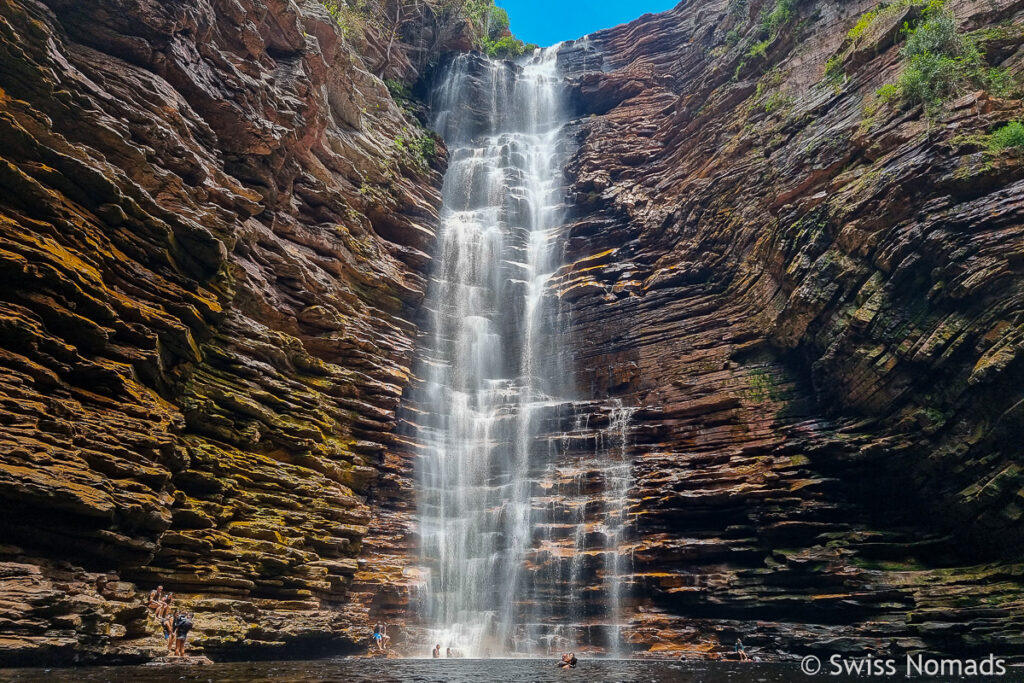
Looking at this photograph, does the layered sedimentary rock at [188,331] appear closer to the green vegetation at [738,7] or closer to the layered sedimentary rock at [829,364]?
the layered sedimentary rock at [829,364]

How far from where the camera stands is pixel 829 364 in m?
23.0

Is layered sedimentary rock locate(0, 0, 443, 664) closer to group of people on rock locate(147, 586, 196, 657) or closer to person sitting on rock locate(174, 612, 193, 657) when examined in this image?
group of people on rock locate(147, 586, 196, 657)

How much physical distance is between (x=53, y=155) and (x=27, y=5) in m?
6.44

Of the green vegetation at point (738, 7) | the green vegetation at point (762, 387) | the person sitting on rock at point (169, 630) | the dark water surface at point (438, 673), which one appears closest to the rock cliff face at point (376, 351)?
the green vegetation at point (762, 387)

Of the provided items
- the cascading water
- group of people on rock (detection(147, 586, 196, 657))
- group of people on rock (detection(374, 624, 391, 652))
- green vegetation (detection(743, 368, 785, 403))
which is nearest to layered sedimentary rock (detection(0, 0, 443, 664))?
group of people on rock (detection(147, 586, 196, 657))

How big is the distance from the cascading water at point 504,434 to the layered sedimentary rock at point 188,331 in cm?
305

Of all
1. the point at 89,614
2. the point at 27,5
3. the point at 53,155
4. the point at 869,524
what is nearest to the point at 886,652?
the point at 869,524

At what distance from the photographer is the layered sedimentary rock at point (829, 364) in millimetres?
18016

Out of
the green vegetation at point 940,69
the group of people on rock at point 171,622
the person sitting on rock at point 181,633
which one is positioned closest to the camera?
the group of people on rock at point 171,622

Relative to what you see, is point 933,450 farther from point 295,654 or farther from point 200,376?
point 200,376

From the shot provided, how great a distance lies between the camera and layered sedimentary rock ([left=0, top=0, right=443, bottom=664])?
1334 centimetres

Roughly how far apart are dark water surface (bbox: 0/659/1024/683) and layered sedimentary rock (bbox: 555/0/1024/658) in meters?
3.24

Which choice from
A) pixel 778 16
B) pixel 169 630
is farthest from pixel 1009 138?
pixel 169 630

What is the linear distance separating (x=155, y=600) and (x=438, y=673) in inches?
298
